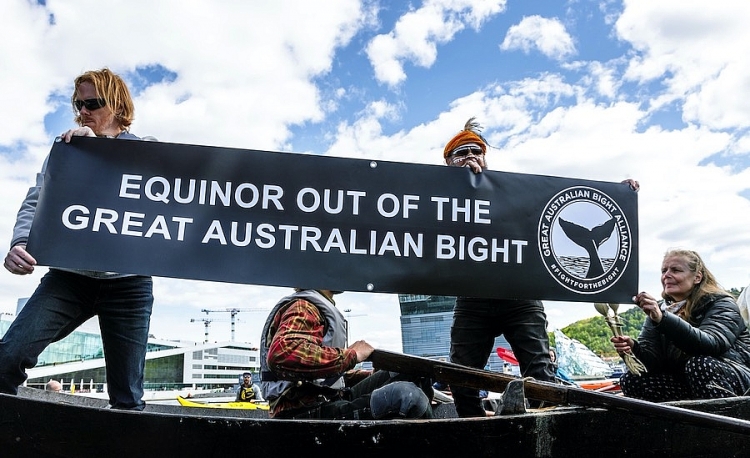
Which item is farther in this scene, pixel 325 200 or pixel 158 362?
pixel 158 362

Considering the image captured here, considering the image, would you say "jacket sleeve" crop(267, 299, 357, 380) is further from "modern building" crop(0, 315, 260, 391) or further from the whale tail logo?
"modern building" crop(0, 315, 260, 391)

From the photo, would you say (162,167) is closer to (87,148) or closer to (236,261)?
(87,148)

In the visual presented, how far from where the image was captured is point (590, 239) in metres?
3.02

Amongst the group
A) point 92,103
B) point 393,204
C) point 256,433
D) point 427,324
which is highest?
point 92,103

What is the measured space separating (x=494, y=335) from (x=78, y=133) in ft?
8.31

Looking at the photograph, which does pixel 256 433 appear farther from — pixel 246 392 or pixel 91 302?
pixel 246 392

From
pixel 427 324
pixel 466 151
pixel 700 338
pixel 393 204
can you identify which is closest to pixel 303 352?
pixel 393 204

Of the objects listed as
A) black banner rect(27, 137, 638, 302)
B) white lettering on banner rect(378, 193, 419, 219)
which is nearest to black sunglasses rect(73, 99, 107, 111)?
black banner rect(27, 137, 638, 302)

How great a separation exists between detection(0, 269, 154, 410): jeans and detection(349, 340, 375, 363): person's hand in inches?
42.8

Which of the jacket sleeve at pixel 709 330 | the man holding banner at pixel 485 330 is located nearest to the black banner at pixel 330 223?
the jacket sleeve at pixel 709 330

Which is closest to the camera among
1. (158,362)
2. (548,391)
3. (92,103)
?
(548,391)

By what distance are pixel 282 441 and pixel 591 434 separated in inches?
45.3

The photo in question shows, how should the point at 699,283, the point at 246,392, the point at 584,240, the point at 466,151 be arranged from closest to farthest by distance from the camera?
the point at 584,240 → the point at 699,283 → the point at 466,151 → the point at 246,392

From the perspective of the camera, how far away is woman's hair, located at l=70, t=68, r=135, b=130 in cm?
285
